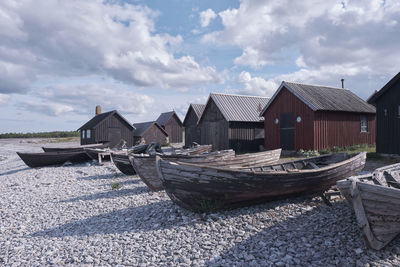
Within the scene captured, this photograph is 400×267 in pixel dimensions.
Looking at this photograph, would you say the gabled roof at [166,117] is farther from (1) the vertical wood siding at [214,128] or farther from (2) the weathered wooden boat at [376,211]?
Result: (2) the weathered wooden boat at [376,211]

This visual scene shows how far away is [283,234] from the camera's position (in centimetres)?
612

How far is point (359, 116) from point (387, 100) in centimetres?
475

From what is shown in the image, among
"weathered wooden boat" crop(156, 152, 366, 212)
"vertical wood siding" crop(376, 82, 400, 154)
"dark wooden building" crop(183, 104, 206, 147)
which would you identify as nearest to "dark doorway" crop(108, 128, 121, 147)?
"dark wooden building" crop(183, 104, 206, 147)

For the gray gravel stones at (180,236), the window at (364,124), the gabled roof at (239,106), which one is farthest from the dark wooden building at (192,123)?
the gray gravel stones at (180,236)

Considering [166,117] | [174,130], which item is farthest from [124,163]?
[166,117]

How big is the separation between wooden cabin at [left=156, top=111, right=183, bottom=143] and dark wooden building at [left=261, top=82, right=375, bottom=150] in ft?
87.0

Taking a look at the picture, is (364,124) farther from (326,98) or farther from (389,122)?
(389,122)

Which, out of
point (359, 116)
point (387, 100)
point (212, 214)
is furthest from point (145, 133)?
point (212, 214)

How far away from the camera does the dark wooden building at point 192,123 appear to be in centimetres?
3089

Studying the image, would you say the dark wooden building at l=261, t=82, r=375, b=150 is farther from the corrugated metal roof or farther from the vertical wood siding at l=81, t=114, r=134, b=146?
the vertical wood siding at l=81, t=114, r=134, b=146

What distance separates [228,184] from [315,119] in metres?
13.3

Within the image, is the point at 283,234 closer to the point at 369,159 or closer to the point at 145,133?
the point at 369,159

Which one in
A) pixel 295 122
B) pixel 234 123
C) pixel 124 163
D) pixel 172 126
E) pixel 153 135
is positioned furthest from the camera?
pixel 172 126

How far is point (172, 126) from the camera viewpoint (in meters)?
47.0
